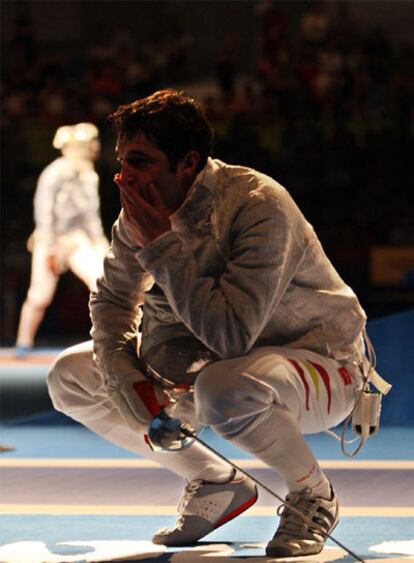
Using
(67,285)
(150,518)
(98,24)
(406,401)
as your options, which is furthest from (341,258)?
(150,518)

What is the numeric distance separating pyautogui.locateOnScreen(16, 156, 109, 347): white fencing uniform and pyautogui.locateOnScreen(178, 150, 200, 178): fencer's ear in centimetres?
615

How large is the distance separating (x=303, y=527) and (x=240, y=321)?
544mm

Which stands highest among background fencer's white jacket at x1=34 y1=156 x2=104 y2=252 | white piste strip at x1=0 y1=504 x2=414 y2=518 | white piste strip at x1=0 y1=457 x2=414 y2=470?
white piste strip at x1=0 y1=504 x2=414 y2=518

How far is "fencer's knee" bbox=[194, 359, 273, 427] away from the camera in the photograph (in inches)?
110

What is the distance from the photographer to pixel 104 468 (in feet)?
14.6

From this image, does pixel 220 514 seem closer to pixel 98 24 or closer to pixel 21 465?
pixel 21 465

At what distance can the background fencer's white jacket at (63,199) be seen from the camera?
9.12m

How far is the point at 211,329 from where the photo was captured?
2801 millimetres

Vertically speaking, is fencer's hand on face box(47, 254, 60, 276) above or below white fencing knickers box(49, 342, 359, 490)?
below

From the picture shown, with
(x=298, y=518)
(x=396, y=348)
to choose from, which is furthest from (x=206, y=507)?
(x=396, y=348)

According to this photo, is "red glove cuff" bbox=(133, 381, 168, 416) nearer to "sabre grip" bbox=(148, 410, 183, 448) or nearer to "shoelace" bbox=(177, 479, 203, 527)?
"sabre grip" bbox=(148, 410, 183, 448)

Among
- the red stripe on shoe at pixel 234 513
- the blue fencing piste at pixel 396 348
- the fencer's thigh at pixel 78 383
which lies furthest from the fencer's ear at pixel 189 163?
the blue fencing piste at pixel 396 348

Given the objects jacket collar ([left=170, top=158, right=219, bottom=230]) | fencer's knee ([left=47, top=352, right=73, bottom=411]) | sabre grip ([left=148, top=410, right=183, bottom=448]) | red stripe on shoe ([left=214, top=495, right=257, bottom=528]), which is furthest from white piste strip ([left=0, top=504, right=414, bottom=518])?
jacket collar ([left=170, top=158, right=219, bottom=230])

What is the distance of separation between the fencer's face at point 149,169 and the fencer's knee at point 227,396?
451mm
